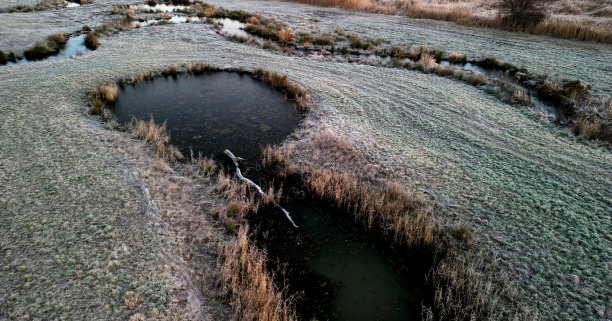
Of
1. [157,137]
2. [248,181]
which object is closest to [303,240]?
[248,181]

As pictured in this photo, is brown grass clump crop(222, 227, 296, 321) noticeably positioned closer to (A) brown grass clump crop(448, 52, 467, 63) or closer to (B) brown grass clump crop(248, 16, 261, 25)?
(A) brown grass clump crop(448, 52, 467, 63)

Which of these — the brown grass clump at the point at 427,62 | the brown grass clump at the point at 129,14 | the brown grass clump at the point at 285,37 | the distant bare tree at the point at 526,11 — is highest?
the distant bare tree at the point at 526,11

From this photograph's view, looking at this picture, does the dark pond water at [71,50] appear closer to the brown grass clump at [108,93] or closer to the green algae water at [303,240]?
the brown grass clump at [108,93]

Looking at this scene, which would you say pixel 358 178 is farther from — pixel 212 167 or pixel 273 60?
pixel 273 60

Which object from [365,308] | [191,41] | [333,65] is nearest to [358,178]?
[365,308]

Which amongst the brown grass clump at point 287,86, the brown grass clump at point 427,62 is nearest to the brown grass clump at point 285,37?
the brown grass clump at point 287,86
